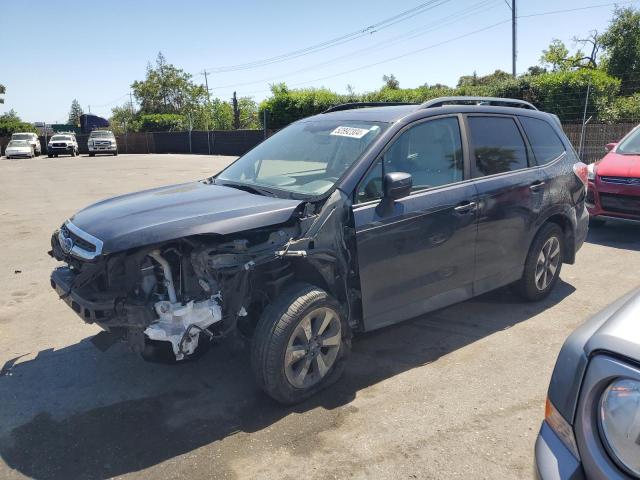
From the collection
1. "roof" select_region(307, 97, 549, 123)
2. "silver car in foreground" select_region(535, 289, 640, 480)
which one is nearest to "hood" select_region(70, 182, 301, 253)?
"roof" select_region(307, 97, 549, 123)

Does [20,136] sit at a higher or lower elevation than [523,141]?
higher

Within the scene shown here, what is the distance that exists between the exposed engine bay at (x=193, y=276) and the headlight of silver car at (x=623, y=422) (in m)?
2.00

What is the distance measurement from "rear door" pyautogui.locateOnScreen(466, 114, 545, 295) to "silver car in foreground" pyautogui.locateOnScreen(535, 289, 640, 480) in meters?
2.42

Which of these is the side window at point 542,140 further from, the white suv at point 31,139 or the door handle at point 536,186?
the white suv at point 31,139

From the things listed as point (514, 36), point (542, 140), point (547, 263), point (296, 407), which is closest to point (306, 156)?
point (296, 407)

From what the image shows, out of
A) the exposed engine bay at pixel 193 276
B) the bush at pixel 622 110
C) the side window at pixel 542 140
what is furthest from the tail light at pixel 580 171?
the bush at pixel 622 110

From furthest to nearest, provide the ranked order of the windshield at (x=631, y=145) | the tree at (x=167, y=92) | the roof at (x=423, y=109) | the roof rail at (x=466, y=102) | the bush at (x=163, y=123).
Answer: the tree at (x=167, y=92)
the bush at (x=163, y=123)
the windshield at (x=631, y=145)
the roof rail at (x=466, y=102)
the roof at (x=423, y=109)

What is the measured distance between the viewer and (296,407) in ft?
11.1

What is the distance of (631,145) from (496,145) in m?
4.98

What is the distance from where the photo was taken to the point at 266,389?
10.6 ft

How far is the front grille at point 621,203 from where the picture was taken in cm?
737

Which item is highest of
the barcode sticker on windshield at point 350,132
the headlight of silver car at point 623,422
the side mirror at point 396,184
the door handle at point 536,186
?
the barcode sticker on windshield at point 350,132

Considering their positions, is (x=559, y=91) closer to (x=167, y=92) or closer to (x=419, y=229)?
(x=419, y=229)

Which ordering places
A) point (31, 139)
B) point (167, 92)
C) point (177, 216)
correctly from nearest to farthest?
point (177, 216), point (31, 139), point (167, 92)
